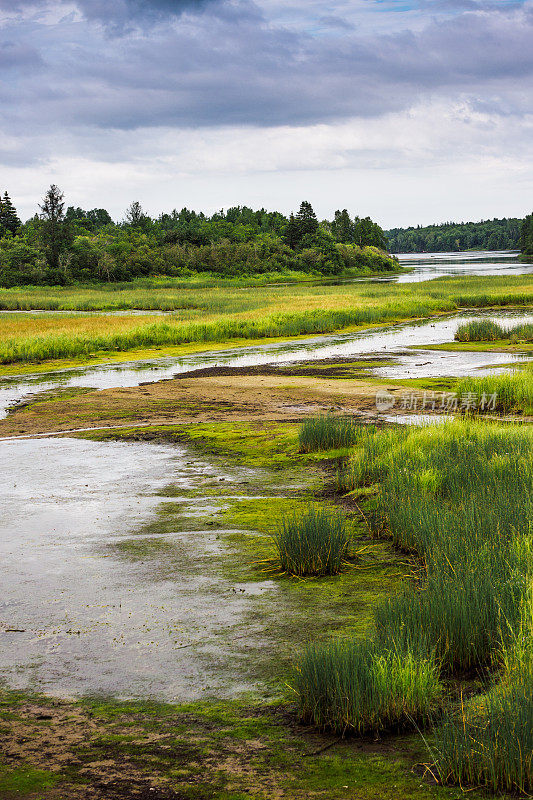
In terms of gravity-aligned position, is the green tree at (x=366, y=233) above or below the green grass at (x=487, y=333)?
above

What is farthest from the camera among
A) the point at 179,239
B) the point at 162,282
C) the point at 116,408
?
the point at 179,239

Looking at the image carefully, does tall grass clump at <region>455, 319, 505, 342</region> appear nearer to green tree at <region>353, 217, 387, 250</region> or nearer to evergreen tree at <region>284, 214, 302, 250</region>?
evergreen tree at <region>284, 214, 302, 250</region>

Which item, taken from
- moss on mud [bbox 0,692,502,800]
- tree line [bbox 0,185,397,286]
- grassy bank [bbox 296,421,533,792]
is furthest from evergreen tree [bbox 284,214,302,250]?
moss on mud [bbox 0,692,502,800]

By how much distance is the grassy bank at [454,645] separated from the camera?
4.18 metres

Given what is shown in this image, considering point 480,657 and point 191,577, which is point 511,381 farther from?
point 480,657

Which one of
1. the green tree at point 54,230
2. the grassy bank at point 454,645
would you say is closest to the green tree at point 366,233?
the green tree at point 54,230

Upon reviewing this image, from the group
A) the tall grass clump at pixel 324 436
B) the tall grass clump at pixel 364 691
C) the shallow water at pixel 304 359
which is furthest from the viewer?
the shallow water at pixel 304 359

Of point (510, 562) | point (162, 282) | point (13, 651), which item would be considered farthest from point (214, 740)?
point (162, 282)

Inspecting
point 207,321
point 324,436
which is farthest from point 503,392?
point 207,321

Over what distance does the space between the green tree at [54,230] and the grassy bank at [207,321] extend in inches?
1567

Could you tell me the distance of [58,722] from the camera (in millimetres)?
A: 5188

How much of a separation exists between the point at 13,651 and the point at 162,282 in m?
98.8

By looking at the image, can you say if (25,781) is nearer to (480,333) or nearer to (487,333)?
(480,333)

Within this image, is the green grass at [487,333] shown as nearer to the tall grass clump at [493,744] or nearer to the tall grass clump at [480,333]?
the tall grass clump at [480,333]
